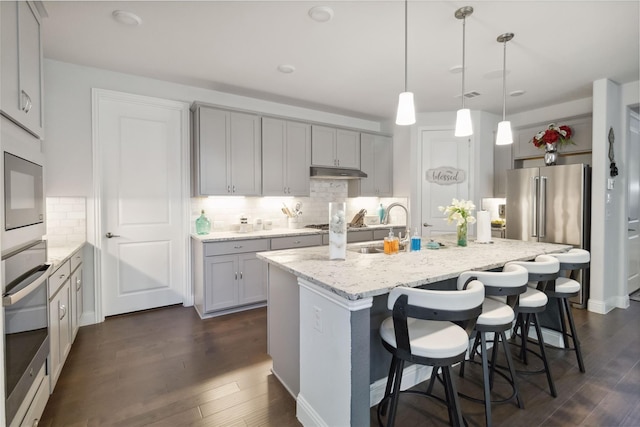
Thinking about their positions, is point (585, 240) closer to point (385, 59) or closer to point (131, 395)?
point (385, 59)

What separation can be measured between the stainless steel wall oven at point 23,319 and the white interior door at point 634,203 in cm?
571

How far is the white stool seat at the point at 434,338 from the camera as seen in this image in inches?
58.5

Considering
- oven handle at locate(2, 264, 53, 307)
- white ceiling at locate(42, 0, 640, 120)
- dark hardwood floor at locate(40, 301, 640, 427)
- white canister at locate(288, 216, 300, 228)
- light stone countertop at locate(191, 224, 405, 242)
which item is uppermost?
white ceiling at locate(42, 0, 640, 120)

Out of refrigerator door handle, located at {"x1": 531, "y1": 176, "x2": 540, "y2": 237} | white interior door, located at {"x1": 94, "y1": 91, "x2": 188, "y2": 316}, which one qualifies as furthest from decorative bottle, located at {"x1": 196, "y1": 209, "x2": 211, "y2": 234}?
refrigerator door handle, located at {"x1": 531, "y1": 176, "x2": 540, "y2": 237}

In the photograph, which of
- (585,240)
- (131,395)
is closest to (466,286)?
(131,395)

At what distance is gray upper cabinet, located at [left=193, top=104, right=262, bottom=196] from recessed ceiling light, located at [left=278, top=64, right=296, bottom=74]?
0.81 meters

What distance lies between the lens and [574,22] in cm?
250

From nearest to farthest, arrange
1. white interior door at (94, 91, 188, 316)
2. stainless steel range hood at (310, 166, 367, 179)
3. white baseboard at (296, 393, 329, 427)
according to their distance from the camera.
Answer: white baseboard at (296, 393, 329, 427) → white interior door at (94, 91, 188, 316) → stainless steel range hood at (310, 166, 367, 179)

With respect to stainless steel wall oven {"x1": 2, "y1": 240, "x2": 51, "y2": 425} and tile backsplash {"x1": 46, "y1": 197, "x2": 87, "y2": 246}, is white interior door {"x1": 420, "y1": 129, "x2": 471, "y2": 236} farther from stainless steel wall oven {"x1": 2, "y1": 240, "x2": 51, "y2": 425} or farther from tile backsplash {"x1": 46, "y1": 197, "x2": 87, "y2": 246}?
stainless steel wall oven {"x1": 2, "y1": 240, "x2": 51, "y2": 425}

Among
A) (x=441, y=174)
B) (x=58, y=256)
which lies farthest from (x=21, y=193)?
(x=441, y=174)

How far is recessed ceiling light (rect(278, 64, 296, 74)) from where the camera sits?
3299 mm

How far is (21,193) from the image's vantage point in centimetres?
152

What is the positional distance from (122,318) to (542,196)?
5.27m

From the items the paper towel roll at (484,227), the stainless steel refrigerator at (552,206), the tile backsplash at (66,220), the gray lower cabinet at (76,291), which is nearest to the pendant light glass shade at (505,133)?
the paper towel roll at (484,227)
